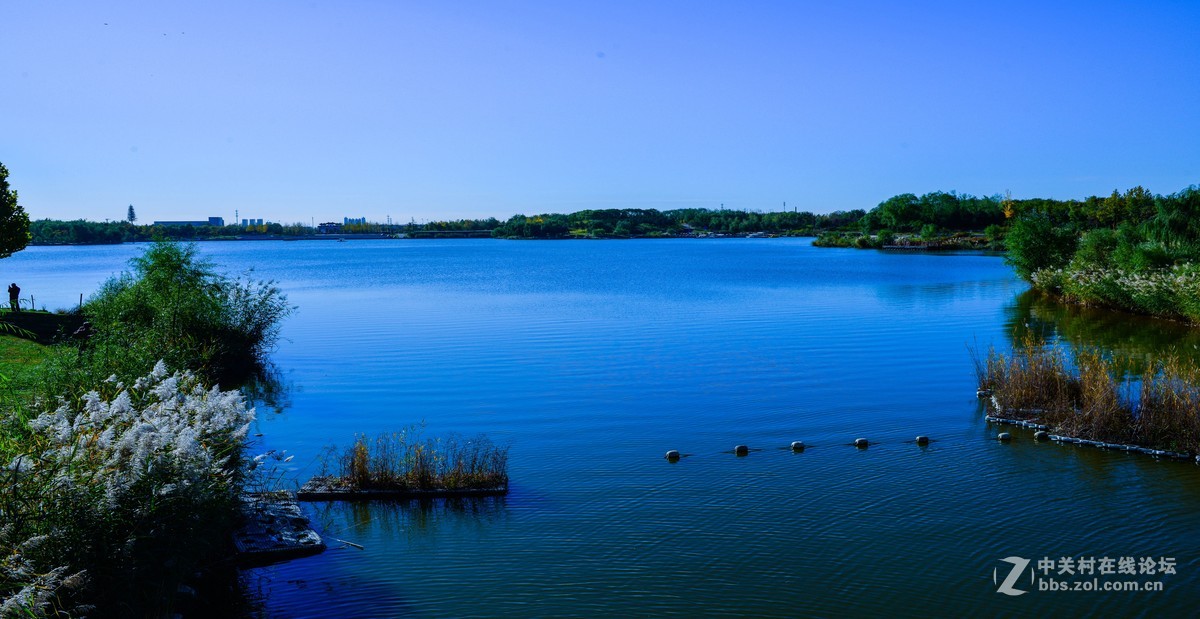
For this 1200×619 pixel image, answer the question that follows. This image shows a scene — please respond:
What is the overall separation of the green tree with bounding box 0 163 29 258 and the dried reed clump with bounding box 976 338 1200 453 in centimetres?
3568

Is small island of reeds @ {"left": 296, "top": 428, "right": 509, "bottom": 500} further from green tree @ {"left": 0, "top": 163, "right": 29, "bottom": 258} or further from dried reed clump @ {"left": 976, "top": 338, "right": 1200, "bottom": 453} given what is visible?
green tree @ {"left": 0, "top": 163, "right": 29, "bottom": 258}

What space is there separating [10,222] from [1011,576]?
3817 centimetres

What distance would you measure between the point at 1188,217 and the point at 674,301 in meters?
23.8

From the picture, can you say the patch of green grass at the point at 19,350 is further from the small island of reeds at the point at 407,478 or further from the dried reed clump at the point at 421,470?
the dried reed clump at the point at 421,470

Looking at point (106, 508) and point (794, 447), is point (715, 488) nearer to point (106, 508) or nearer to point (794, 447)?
point (794, 447)

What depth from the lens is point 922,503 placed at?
41.3 ft

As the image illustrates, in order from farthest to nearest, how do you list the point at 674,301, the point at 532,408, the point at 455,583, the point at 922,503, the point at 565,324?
the point at 674,301
the point at 565,324
the point at 532,408
the point at 922,503
the point at 455,583

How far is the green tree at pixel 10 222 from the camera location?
34.1 meters

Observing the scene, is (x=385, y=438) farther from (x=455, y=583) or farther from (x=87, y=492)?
(x=87, y=492)

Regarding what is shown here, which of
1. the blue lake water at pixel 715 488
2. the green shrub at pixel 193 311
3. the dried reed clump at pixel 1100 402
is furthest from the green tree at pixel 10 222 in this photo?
the dried reed clump at pixel 1100 402

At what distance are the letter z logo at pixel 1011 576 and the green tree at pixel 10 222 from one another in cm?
3676

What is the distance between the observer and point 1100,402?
15.3 m

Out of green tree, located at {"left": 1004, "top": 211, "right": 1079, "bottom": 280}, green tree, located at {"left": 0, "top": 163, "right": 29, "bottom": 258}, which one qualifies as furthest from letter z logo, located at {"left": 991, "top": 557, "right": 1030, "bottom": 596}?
green tree, located at {"left": 1004, "top": 211, "right": 1079, "bottom": 280}

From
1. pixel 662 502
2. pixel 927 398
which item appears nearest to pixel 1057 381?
pixel 927 398
